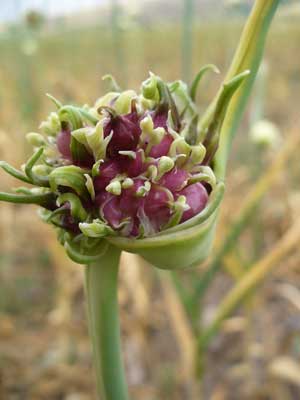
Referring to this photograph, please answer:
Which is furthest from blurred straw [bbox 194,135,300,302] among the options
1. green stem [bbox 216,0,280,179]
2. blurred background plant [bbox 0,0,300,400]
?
green stem [bbox 216,0,280,179]

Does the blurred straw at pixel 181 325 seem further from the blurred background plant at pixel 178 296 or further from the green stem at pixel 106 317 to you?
the green stem at pixel 106 317

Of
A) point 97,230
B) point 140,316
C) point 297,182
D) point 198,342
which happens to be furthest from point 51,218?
point 297,182

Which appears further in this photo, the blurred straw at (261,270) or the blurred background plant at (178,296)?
the blurred background plant at (178,296)

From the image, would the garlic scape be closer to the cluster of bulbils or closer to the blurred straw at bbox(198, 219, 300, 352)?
the cluster of bulbils

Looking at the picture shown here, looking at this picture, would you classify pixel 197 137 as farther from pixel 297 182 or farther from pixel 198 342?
pixel 297 182

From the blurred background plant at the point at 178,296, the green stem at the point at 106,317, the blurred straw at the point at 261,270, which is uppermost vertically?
the green stem at the point at 106,317

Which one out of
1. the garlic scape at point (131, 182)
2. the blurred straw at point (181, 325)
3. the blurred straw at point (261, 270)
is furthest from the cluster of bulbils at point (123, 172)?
the blurred straw at point (181, 325)
